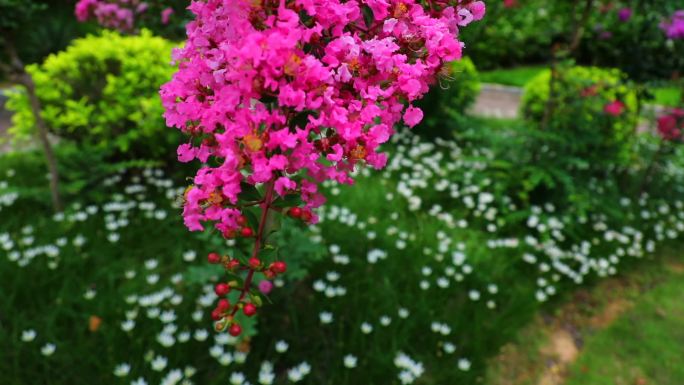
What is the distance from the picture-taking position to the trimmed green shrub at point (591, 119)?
420 centimetres

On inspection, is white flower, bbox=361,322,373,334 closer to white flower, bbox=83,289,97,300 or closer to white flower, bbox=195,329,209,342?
white flower, bbox=195,329,209,342

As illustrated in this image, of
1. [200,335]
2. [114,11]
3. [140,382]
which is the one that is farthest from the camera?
[114,11]

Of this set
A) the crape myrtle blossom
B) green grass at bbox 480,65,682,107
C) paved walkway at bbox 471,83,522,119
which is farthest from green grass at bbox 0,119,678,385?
green grass at bbox 480,65,682,107

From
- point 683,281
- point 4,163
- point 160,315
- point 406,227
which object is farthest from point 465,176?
point 4,163

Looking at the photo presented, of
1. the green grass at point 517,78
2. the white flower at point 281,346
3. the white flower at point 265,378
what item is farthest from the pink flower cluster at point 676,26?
the green grass at point 517,78

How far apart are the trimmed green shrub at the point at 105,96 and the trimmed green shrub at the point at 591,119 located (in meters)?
3.32

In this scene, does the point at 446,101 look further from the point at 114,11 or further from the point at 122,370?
the point at 122,370

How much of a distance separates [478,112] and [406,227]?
4.49m

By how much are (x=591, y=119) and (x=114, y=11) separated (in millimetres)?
4842

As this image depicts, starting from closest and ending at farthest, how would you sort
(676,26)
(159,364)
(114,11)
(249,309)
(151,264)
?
(249,309) → (159,364) → (151,264) → (676,26) → (114,11)

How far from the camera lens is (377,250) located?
3.31m

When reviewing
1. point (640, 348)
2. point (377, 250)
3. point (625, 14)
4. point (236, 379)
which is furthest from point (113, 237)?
point (625, 14)

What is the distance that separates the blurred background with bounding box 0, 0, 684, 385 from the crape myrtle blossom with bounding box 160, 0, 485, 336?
35 cm

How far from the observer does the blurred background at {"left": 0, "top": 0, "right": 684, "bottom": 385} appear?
2531 mm
